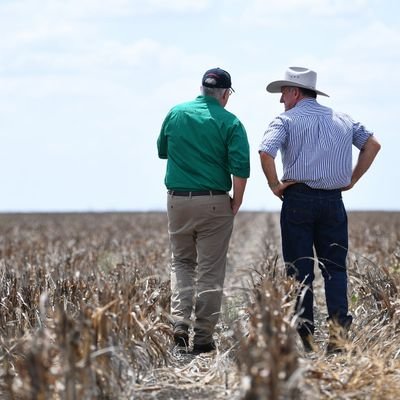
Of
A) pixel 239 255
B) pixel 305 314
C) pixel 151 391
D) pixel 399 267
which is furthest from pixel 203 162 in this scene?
pixel 239 255

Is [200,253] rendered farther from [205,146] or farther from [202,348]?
[205,146]

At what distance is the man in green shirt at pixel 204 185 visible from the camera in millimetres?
6398

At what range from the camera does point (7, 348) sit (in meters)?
4.96

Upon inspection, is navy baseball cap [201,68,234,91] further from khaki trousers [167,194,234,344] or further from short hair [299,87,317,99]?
khaki trousers [167,194,234,344]

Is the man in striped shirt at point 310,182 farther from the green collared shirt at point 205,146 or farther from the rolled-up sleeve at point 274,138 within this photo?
the green collared shirt at point 205,146

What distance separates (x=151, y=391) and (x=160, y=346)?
0.57m

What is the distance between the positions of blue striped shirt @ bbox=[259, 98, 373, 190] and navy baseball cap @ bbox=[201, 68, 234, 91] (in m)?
0.52

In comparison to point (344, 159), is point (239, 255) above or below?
below

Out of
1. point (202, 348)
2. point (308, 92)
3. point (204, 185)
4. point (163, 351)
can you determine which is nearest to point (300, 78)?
point (308, 92)

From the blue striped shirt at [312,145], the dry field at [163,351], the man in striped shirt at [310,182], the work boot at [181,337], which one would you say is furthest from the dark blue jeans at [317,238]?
the work boot at [181,337]

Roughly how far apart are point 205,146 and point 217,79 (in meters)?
0.50

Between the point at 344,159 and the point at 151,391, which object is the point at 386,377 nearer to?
the point at 151,391

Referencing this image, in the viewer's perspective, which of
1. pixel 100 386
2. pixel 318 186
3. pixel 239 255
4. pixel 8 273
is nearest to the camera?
pixel 100 386

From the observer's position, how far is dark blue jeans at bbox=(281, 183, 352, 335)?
6211 millimetres
